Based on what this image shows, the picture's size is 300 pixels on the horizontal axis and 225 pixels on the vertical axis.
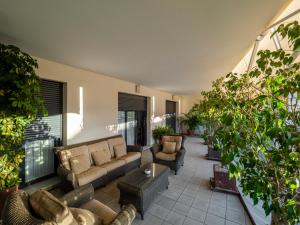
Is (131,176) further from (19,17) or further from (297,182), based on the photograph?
(19,17)

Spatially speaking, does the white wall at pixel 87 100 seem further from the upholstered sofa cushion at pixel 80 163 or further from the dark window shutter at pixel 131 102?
the upholstered sofa cushion at pixel 80 163

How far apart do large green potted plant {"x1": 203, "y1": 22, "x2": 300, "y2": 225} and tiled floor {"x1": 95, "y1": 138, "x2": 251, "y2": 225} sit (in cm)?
144

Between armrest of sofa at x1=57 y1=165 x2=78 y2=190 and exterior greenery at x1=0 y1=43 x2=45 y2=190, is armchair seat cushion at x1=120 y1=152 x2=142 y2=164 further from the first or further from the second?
exterior greenery at x1=0 y1=43 x2=45 y2=190

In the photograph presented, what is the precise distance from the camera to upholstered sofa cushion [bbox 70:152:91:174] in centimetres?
284

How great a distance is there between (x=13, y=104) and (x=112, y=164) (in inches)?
84.9

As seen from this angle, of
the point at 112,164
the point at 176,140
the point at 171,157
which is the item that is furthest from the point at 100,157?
the point at 176,140

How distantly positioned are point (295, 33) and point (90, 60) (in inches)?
125

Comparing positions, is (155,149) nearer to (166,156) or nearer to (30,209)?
(166,156)

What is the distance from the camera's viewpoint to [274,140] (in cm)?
94

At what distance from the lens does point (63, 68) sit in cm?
335

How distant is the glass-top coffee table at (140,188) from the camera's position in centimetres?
226

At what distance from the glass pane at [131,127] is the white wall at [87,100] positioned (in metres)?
0.94

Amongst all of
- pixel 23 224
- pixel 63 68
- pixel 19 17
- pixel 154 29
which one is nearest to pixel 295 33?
pixel 154 29

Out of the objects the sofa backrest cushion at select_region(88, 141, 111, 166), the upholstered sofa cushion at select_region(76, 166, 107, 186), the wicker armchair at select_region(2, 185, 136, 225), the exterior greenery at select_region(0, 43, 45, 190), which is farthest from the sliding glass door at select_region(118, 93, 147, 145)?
the wicker armchair at select_region(2, 185, 136, 225)
